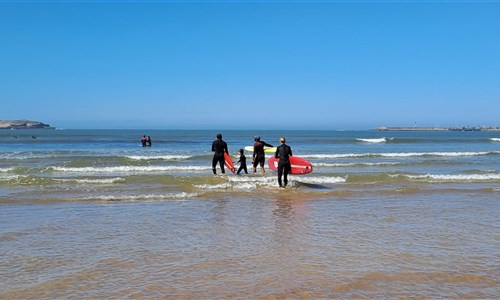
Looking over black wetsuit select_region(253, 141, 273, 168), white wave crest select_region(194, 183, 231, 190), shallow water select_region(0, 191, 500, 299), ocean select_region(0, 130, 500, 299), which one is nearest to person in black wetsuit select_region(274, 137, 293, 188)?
ocean select_region(0, 130, 500, 299)

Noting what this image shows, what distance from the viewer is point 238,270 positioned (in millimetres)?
5559

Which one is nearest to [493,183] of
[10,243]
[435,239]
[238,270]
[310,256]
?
[435,239]

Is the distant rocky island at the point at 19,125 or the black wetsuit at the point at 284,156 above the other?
the distant rocky island at the point at 19,125

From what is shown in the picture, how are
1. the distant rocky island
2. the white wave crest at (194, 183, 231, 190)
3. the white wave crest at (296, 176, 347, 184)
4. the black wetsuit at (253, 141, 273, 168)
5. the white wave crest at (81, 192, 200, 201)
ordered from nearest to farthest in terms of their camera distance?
the white wave crest at (81, 192, 200, 201) → the white wave crest at (194, 183, 231, 190) → the white wave crest at (296, 176, 347, 184) → the black wetsuit at (253, 141, 273, 168) → the distant rocky island

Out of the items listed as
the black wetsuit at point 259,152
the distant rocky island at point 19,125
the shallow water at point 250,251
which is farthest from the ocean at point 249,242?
the distant rocky island at point 19,125

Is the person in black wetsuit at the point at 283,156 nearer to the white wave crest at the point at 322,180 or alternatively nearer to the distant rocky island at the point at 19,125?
the white wave crest at the point at 322,180

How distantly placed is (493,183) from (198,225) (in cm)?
1174

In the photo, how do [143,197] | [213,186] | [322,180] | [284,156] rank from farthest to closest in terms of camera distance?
1. [322,180]
2. [213,186]
3. [284,156]
4. [143,197]

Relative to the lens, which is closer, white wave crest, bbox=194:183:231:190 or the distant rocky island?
white wave crest, bbox=194:183:231:190

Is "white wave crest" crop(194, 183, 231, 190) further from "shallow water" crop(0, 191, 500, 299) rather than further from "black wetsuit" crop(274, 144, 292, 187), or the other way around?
"shallow water" crop(0, 191, 500, 299)

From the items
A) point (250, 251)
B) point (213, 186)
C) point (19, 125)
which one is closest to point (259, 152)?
point (213, 186)

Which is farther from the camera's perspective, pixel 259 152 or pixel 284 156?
pixel 259 152

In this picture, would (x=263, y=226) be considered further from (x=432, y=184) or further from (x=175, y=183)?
(x=432, y=184)

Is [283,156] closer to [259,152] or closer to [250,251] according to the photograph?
[259,152]
